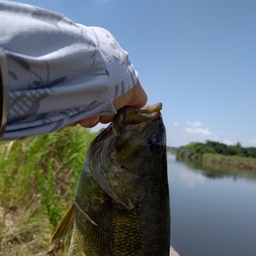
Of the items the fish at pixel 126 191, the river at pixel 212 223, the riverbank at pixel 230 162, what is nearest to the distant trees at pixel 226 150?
the riverbank at pixel 230 162

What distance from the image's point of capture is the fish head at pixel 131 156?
1715 millimetres

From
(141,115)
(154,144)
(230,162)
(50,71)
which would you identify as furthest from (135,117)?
(230,162)

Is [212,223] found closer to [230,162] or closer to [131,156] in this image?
[131,156]

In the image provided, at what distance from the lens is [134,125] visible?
1.72 m

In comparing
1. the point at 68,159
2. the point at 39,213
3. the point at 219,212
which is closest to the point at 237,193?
the point at 219,212

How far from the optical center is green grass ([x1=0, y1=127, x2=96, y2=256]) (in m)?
3.59

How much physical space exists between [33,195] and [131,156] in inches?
131

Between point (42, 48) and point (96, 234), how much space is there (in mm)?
1210

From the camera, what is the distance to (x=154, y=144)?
1.75 meters

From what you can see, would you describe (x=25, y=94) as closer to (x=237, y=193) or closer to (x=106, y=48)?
(x=106, y=48)

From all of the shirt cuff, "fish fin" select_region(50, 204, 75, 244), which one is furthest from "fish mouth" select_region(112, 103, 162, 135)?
the shirt cuff

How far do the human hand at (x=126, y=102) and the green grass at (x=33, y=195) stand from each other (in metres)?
2.14

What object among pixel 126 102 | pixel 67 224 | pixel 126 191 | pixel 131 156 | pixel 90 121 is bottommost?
pixel 67 224

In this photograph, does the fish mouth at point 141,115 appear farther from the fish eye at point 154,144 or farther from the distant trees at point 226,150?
the distant trees at point 226,150
